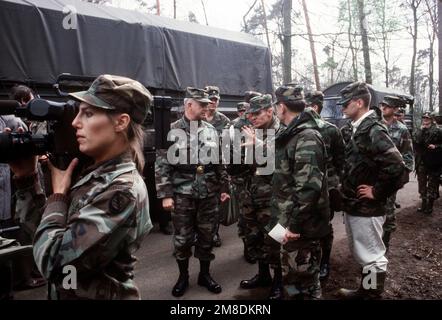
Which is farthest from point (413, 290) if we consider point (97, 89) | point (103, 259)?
point (97, 89)

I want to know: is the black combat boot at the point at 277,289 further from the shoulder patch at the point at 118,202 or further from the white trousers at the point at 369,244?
the shoulder patch at the point at 118,202

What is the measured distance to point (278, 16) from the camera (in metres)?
19.5

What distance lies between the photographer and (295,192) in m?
2.58

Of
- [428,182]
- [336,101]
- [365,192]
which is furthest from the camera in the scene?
[336,101]

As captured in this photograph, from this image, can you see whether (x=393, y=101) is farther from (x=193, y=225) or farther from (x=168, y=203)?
(x=168, y=203)

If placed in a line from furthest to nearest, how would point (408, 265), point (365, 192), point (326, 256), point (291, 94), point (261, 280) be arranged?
point (408, 265) → point (326, 256) → point (261, 280) → point (365, 192) → point (291, 94)

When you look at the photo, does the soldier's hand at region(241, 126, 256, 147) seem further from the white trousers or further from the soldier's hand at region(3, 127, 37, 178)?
the soldier's hand at region(3, 127, 37, 178)

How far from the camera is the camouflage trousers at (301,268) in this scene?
2.61 m

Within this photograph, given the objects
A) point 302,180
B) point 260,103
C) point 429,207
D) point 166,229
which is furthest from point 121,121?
point 429,207

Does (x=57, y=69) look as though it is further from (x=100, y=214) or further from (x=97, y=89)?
(x=100, y=214)

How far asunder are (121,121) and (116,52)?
3.77m

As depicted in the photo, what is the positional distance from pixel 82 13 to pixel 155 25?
3.61 ft

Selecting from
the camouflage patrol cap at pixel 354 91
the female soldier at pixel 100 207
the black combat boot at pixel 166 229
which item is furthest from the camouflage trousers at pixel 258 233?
the female soldier at pixel 100 207

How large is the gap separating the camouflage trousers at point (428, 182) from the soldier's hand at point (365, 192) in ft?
14.9
